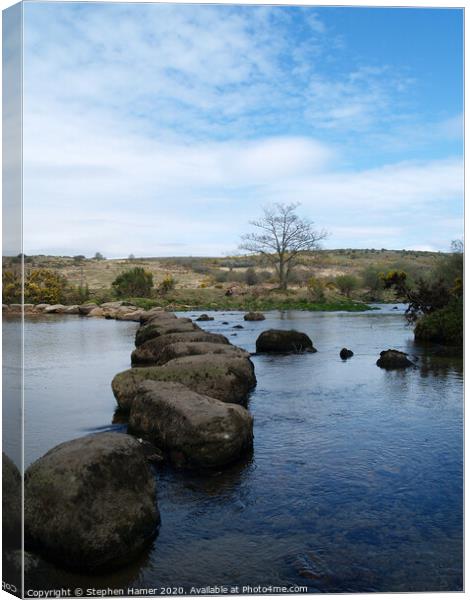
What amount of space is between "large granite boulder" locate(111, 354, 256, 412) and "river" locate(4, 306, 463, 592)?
35cm

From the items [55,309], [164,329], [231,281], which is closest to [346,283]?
[231,281]

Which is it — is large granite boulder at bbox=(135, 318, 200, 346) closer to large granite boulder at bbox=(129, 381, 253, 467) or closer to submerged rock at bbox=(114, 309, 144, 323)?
large granite boulder at bbox=(129, 381, 253, 467)

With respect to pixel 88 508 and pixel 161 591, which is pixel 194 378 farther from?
pixel 161 591

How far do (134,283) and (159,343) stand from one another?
11.0 meters

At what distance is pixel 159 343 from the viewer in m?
12.8

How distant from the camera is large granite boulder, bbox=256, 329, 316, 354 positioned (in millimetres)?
15440

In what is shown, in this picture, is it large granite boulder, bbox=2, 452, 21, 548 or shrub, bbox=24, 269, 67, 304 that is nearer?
large granite boulder, bbox=2, 452, 21, 548

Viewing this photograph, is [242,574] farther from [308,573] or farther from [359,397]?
[359,397]

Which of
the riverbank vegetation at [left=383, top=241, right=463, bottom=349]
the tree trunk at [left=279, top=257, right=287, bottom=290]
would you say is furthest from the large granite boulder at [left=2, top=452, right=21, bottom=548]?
the tree trunk at [left=279, top=257, right=287, bottom=290]

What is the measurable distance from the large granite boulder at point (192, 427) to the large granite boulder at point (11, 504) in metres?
2.42

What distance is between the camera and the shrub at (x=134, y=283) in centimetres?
2241

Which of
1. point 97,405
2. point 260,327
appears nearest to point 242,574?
point 97,405

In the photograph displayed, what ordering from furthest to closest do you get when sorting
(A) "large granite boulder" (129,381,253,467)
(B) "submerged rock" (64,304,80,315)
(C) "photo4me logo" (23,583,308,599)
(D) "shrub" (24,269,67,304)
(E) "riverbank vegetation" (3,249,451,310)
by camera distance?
1. (B) "submerged rock" (64,304,80,315)
2. (E) "riverbank vegetation" (3,249,451,310)
3. (D) "shrub" (24,269,67,304)
4. (A) "large granite boulder" (129,381,253,467)
5. (C) "photo4me logo" (23,583,308,599)

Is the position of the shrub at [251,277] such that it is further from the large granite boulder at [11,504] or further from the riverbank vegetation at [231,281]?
the large granite boulder at [11,504]
